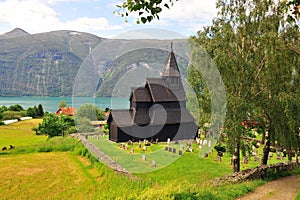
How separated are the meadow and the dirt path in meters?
0.47

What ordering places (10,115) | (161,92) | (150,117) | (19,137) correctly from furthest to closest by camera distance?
1. (10,115)
2. (19,137)
3. (161,92)
4. (150,117)

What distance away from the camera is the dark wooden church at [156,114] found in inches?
1271

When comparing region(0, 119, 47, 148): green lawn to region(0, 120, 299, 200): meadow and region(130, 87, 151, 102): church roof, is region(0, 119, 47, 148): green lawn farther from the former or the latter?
region(130, 87, 151, 102): church roof

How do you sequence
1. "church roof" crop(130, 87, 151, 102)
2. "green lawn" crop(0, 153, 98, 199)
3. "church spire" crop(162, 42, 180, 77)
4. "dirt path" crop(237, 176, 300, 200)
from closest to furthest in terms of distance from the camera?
"dirt path" crop(237, 176, 300, 200)
"green lawn" crop(0, 153, 98, 199)
"church roof" crop(130, 87, 151, 102)
"church spire" crop(162, 42, 180, 77)

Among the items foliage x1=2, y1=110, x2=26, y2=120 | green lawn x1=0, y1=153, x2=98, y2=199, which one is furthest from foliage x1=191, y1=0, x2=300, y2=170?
foliage x1=2, y1=110, x2=26, y2=120

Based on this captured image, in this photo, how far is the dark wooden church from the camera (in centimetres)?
3228

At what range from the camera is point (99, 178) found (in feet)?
69.1

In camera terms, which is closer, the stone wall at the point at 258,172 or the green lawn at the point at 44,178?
Answer: the stone wall at the point at 258,172

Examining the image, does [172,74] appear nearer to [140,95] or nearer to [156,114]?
[140,95]

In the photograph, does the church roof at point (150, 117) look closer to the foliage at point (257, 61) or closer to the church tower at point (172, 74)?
the church tower at point (172, 74)

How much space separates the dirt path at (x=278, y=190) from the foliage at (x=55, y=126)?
30.8 m

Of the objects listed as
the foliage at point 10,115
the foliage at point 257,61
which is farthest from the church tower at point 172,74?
the foliage at point 10,115

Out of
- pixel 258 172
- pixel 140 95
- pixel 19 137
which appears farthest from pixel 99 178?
pixel 19 137

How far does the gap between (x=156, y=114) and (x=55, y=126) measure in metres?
16.9
